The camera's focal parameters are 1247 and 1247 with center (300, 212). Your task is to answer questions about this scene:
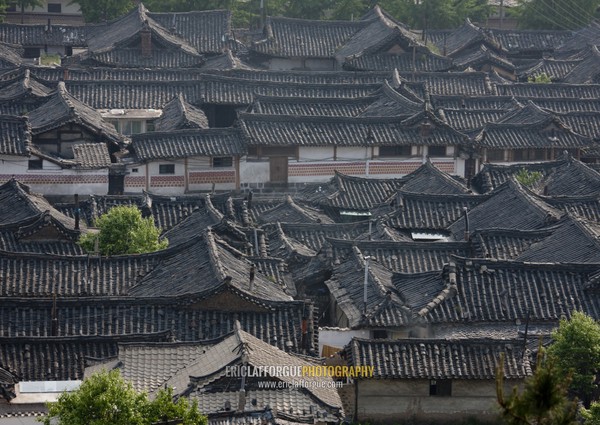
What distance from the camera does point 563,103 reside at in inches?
2302

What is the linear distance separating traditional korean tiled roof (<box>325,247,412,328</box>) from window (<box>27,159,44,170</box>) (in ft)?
51.8

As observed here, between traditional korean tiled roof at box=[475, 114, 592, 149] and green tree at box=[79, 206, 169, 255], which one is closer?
green tree at box=[79, 206, 169, 255]

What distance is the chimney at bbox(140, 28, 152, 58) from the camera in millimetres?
64375

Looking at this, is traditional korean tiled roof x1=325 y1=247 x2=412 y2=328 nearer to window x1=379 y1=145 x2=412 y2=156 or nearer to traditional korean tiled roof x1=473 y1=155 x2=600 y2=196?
traditional korean tiled roof x1=473 y1=155 x2=600 y2=196

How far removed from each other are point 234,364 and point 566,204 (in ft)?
67.0

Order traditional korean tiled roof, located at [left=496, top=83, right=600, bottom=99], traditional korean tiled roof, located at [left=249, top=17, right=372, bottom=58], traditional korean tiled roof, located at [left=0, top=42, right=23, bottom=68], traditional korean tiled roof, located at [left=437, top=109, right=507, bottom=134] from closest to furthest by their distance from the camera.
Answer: traditional korean tiled roof, located at [left=437, top=109, right=507, bottom=134] < traditional korean tiled roof, located at [left=496, top=83, right=600, bottom=99] < traditional korean tiled roof, located at [left=0, top=42, right=23, bottom=68] < traditional korean tiled roof, located at [left=249, top=17, right=372, bottom=58]

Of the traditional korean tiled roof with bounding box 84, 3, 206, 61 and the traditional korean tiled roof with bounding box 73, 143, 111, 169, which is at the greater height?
the traditional korean tiled roof with bounding box 84, 3, 206, 61

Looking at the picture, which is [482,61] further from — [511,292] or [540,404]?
[540,404]

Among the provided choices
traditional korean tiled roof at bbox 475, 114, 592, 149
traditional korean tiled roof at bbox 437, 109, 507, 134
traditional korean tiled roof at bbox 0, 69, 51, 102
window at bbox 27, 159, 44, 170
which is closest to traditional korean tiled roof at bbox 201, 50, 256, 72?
traditional korean tiled roof at bbox 0, 69, 51, 102

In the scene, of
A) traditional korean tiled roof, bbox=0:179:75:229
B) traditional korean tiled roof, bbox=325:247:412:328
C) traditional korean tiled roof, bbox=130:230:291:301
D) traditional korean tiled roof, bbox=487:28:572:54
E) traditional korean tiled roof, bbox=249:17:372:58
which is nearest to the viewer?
traditional korean tiled roof, bbox=130:230:291:301

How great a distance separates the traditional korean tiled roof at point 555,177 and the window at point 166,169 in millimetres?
11964

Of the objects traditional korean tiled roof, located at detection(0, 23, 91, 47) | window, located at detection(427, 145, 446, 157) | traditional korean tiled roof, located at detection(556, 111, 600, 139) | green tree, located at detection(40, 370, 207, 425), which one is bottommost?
green tree, located at detection(40, 370, 207, 425)

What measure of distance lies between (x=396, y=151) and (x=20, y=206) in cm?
1800

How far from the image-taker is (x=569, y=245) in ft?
119
